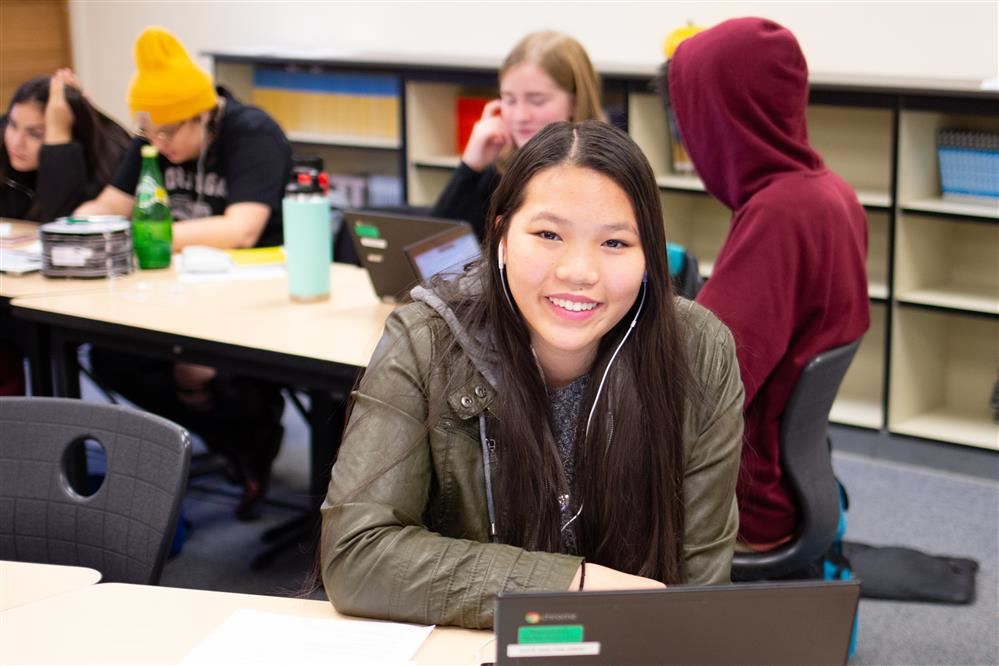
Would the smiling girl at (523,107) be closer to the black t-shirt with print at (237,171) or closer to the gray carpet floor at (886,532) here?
the black t-shirt with print at (237,171)

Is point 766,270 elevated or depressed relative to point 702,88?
depressed

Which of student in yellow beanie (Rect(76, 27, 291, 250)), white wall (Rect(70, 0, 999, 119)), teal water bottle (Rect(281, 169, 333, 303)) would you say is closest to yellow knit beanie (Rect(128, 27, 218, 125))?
student in yellow beanie (Rect(76, 27, 291, 250))

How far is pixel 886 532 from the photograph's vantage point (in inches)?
133

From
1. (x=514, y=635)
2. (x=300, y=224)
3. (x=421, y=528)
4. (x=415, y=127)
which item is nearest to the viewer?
(x=514, y=635)

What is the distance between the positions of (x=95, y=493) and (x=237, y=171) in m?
1.76

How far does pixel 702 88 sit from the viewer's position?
7.32 ft

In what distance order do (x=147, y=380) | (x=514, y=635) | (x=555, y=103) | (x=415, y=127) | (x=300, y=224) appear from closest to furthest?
(x=514, y=635) → (x=300, y=224) → (x=555, y=103) → (x=147, y=380) → (x=415, y=127)

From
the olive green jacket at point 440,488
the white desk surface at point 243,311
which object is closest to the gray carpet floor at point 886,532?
the white desk surface at point 243,311

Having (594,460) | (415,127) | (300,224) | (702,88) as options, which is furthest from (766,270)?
(415,127)

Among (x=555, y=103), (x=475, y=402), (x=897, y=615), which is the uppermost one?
(x=555, y=103)

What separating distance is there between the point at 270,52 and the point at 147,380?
2101mm

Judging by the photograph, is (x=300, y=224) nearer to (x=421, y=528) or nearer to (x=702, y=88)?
(x=702, y=88)

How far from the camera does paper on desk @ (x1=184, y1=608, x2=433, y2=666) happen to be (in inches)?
51.9

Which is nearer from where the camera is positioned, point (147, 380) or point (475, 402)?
point (475, 402)
